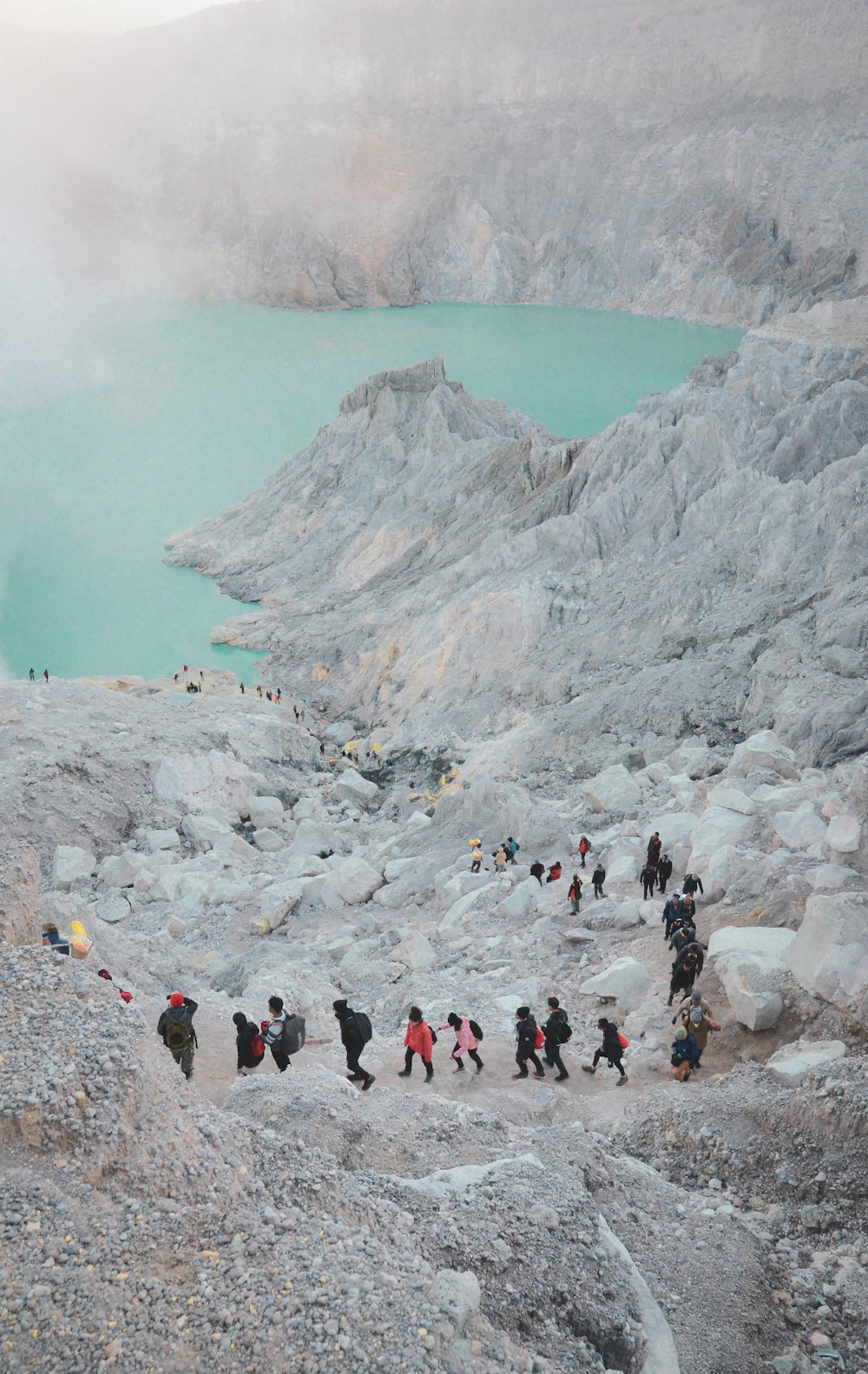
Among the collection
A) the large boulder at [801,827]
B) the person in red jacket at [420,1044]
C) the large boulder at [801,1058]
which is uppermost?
the large boulder at [801,827]

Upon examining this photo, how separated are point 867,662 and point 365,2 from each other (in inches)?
5432

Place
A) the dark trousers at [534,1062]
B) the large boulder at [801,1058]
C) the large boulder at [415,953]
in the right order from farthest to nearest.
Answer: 1. the large boulder at [415,953]
2. the dark trousers at [534,1062]
3. the large boulder at [801,1058]

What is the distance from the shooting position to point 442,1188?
7105 mm

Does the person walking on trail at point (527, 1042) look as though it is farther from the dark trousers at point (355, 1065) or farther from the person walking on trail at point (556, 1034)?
the dark trousers at point (355, 1065)

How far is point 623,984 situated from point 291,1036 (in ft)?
14.4

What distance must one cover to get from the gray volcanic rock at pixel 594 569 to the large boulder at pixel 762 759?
3.11 feet

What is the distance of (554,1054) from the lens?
10.4 m

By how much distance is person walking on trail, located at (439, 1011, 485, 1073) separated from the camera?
1034 centimetres

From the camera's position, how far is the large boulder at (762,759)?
56.1 ft

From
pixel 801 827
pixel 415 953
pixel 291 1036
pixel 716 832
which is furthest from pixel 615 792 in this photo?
pixel 291 1036

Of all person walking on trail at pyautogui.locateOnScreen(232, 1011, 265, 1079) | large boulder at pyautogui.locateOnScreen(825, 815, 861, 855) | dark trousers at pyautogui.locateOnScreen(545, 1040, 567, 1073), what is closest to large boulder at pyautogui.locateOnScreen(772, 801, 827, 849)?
large boulder at pyautogui.locateOnScreen(825, 815, 861, 855)

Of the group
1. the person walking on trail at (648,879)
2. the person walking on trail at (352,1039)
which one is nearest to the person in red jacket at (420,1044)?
the person walking on trail at (352,1039)

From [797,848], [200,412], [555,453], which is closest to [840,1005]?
[797,848]

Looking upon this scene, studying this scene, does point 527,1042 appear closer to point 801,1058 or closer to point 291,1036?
point 291,1036
